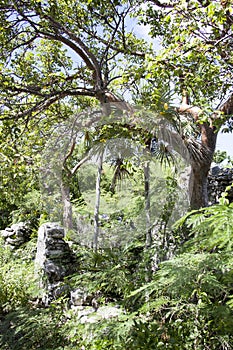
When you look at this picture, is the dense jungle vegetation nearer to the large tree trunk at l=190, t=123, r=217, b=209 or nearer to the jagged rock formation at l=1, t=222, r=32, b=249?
the large tree trunk at l=190, t=123, r=217, b=209

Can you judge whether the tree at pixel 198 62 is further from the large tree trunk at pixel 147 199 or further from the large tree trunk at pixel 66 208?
the large tree trunk at pixel 66 208

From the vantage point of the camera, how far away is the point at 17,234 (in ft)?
25.3

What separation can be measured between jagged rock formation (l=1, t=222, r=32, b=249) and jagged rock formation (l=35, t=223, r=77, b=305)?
219cm

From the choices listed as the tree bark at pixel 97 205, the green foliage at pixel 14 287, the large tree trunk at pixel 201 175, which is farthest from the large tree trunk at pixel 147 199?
the green foliage at pixel 14 287

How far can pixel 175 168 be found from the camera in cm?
406

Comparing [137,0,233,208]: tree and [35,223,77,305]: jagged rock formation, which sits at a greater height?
[137,0,233,208]: tree

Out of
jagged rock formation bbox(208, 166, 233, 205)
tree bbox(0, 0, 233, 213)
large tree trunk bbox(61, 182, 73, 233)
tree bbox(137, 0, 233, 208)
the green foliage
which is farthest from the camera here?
jagged rock formation bbox(208, 166, 233, 205)

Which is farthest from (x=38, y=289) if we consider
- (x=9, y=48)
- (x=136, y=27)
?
(x=136, y=27)

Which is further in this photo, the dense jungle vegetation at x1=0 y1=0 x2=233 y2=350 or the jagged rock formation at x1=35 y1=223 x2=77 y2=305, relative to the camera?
the jagged rock formation at x1=35 y1=223 x2=77 y2=305

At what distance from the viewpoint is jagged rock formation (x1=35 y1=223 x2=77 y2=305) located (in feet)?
15.7

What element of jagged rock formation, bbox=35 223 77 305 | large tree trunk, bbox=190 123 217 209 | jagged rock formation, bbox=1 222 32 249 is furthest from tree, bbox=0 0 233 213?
jagged rock formation, bbox=1 222 32 249

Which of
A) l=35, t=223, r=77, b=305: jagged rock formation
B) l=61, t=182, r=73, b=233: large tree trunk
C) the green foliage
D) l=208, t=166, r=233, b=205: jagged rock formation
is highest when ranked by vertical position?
l=208, t=166, r=233, b=205: jagged rock formation

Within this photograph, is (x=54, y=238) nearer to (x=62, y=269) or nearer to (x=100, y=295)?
(x=62, y=269)

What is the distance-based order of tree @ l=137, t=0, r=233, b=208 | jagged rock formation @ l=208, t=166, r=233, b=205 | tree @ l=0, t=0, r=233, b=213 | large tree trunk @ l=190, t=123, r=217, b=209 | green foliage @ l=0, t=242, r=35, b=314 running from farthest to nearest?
jagged rock formation @ l=208, t=166, r=233, b=205
large tree trunk @ l=190, t=123, r=217, b=209
green foliage @ l=0, t=242, r=35, b=314
tree @ l=0, t=0, r=233, b=213
tree @ l=137, t=0, r=233, b=208
